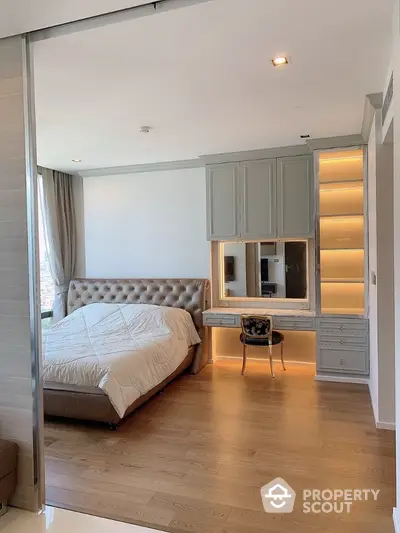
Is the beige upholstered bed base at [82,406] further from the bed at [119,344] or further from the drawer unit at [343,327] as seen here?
the drawer unit at [343,327]

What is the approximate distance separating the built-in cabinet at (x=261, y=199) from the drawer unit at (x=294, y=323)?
101cm

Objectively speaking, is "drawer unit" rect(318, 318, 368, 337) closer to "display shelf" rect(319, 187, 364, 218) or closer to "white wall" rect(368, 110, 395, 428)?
"white wall" rect(368, 110, 395, 428)

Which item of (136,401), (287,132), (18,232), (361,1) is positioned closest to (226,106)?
(287,132)

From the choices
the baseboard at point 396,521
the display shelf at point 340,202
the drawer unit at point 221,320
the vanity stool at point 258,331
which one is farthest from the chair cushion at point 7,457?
the display shelf at point 340,202

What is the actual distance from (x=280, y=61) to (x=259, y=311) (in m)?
3.15

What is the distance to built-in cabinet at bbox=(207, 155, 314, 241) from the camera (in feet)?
15.9

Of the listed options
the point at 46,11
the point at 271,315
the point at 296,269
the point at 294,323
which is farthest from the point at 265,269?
the point at 46,11

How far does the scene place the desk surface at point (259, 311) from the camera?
15.8 ft

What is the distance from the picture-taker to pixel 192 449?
3082 millimetres

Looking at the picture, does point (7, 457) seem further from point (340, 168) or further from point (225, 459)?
point (340, 168)

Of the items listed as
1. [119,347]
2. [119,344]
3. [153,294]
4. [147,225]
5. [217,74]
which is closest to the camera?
[217,74]

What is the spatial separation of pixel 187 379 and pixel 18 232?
309 centimetres

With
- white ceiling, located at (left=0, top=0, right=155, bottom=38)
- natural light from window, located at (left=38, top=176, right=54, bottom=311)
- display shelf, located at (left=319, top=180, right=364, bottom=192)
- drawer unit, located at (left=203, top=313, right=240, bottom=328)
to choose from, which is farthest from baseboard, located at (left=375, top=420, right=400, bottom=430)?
natural light from window, located at (left=38, top=176, right=54, bottom=311)

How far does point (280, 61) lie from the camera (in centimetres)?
259
